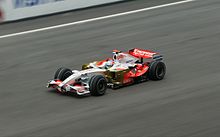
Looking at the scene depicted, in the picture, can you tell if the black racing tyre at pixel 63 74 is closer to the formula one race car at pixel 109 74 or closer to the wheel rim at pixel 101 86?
the formula one race car at pixel 109 74

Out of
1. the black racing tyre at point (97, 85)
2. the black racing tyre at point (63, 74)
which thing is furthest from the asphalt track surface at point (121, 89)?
the black racing tyre at point (63, 74)

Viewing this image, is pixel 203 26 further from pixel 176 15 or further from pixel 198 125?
pixel 198 125

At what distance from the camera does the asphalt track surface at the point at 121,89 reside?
11617mm

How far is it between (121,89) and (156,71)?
0.90 m

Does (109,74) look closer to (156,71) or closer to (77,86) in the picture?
(77,86)

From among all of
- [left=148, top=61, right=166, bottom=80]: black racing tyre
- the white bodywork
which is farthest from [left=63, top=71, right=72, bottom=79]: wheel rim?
[left=148, top=61, right=166, bottom=80]: black racing tyre

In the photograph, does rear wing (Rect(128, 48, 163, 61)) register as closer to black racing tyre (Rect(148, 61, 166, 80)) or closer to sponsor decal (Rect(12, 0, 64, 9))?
black racing tyre (Rect(148, 61, 166, 80))

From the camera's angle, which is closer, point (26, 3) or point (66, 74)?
point (66, 74)

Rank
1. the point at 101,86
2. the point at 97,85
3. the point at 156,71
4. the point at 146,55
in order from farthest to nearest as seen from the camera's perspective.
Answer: the point at 146,55 < the point at 156,71 < the point at 101,86 < the point at 97,85

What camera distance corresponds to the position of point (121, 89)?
45.5 ft

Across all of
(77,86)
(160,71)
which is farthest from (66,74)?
(160,71)

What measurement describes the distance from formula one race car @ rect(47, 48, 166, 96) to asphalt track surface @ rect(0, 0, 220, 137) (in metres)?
0.18

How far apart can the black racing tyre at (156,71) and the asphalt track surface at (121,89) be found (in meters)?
0.14

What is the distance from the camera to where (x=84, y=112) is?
12391 millimetres
